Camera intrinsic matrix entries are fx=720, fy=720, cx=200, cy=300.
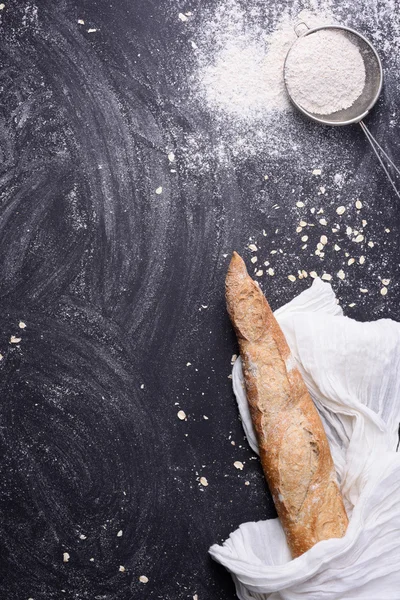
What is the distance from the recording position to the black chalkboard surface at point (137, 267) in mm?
1411

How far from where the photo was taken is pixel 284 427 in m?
1.36

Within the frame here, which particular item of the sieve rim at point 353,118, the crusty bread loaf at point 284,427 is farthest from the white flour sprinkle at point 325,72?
the crusty bread loaf at point 284,427

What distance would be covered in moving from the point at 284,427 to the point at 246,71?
72 centimetres

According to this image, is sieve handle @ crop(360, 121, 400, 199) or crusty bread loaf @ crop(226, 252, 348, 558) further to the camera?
sieve handle @ crop(360, 121, 400, 199)

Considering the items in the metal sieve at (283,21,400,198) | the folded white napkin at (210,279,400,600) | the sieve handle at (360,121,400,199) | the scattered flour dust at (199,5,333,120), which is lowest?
the folded white napkin at (210,279,400,600)

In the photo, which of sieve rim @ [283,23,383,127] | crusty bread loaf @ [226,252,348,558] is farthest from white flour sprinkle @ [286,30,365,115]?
crusty bread loaf @ [226,252,348,558]

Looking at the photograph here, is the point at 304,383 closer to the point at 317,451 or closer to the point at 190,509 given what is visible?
the point at 317,451

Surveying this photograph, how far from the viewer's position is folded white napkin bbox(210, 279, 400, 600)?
1329 millimetres

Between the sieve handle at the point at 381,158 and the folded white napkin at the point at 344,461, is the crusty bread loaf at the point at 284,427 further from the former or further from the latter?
the sieve handle at the point at 381,158

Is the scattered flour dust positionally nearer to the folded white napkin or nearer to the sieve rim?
the sieve rim

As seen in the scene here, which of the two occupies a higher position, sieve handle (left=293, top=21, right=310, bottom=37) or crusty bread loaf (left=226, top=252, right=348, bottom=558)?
sieve handle (left=293, top=21, right=310, bottom=37)

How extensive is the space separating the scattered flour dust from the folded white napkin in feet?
1.28

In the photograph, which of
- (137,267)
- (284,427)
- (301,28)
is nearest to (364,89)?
(301,28)

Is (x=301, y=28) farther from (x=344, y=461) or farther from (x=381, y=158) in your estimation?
(x=344, y=461)
